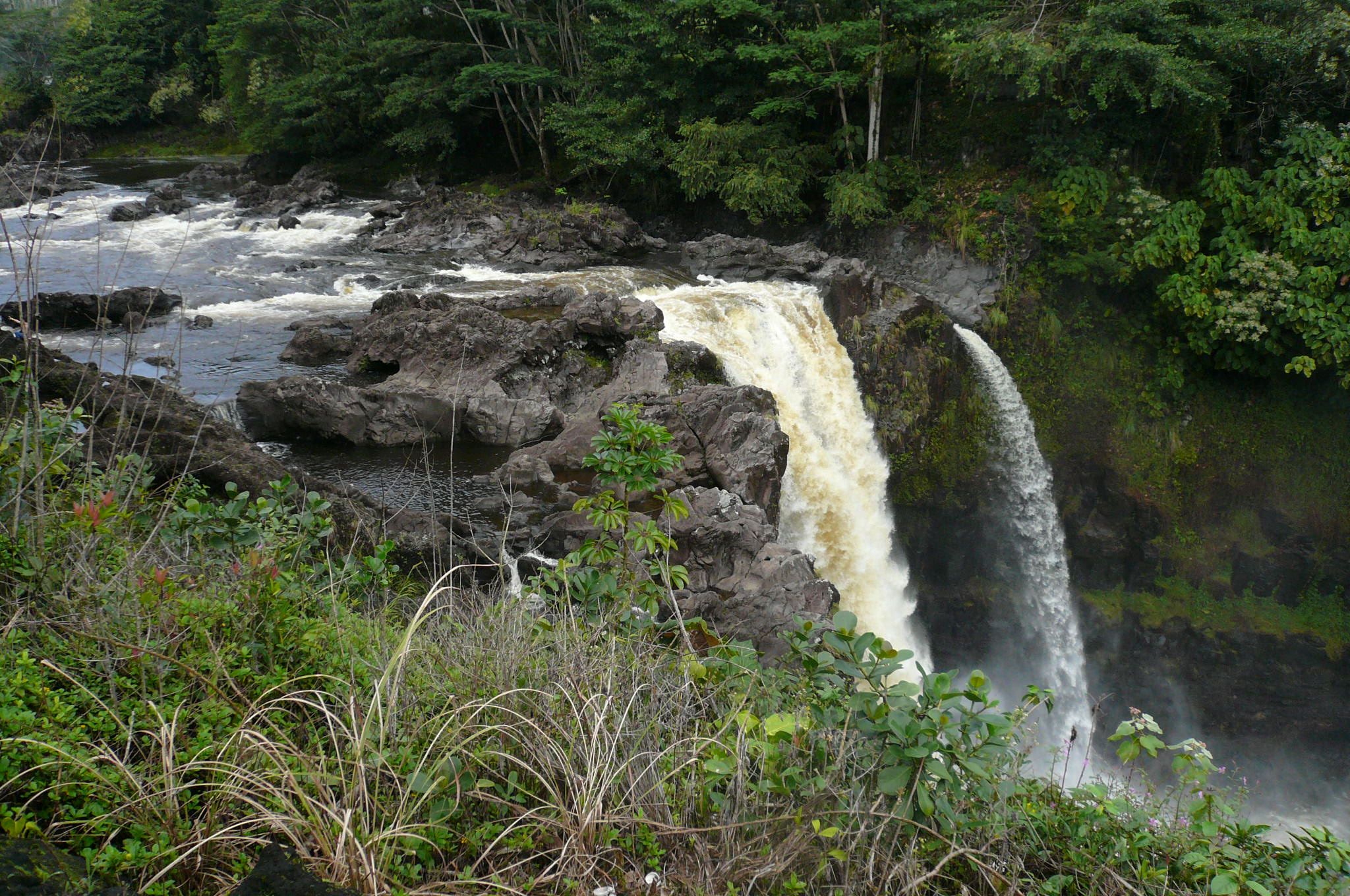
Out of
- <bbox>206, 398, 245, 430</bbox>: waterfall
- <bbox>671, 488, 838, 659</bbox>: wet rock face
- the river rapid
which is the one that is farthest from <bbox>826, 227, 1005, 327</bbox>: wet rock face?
<bbox>206, 398, 245, 430</bbox>: waterfall

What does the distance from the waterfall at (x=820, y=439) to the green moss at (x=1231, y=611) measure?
3.60m

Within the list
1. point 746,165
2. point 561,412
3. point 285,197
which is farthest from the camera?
point 285,197

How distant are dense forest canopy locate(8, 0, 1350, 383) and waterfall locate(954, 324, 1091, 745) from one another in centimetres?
244

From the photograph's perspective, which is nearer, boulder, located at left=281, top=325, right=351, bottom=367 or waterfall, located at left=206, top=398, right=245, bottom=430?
waterfall, located at left=206, top=398, right=245, bottom=430

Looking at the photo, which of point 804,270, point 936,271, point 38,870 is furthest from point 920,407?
point 38,870

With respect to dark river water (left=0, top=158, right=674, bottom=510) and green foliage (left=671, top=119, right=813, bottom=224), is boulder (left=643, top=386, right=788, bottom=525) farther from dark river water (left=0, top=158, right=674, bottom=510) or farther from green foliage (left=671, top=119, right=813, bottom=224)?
green foliage (left=671, top=119, right=813, bottom=224)

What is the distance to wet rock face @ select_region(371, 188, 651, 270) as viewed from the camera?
16.1m

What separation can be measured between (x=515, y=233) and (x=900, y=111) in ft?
26.8

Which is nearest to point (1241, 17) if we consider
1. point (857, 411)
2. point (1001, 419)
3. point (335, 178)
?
point (1001, 419)

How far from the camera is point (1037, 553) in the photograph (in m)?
12.3

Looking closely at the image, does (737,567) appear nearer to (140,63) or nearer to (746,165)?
(746,165)

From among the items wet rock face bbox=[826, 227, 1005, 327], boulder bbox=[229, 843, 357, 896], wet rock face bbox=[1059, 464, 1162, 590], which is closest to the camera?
boulder bbox=[229, 843, 357, 896]

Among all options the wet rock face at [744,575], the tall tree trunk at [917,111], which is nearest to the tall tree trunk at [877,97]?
the tall tree trunk at [917,111]

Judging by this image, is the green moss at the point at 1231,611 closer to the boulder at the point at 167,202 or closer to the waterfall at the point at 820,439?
the waterfall at the point at 820,439
